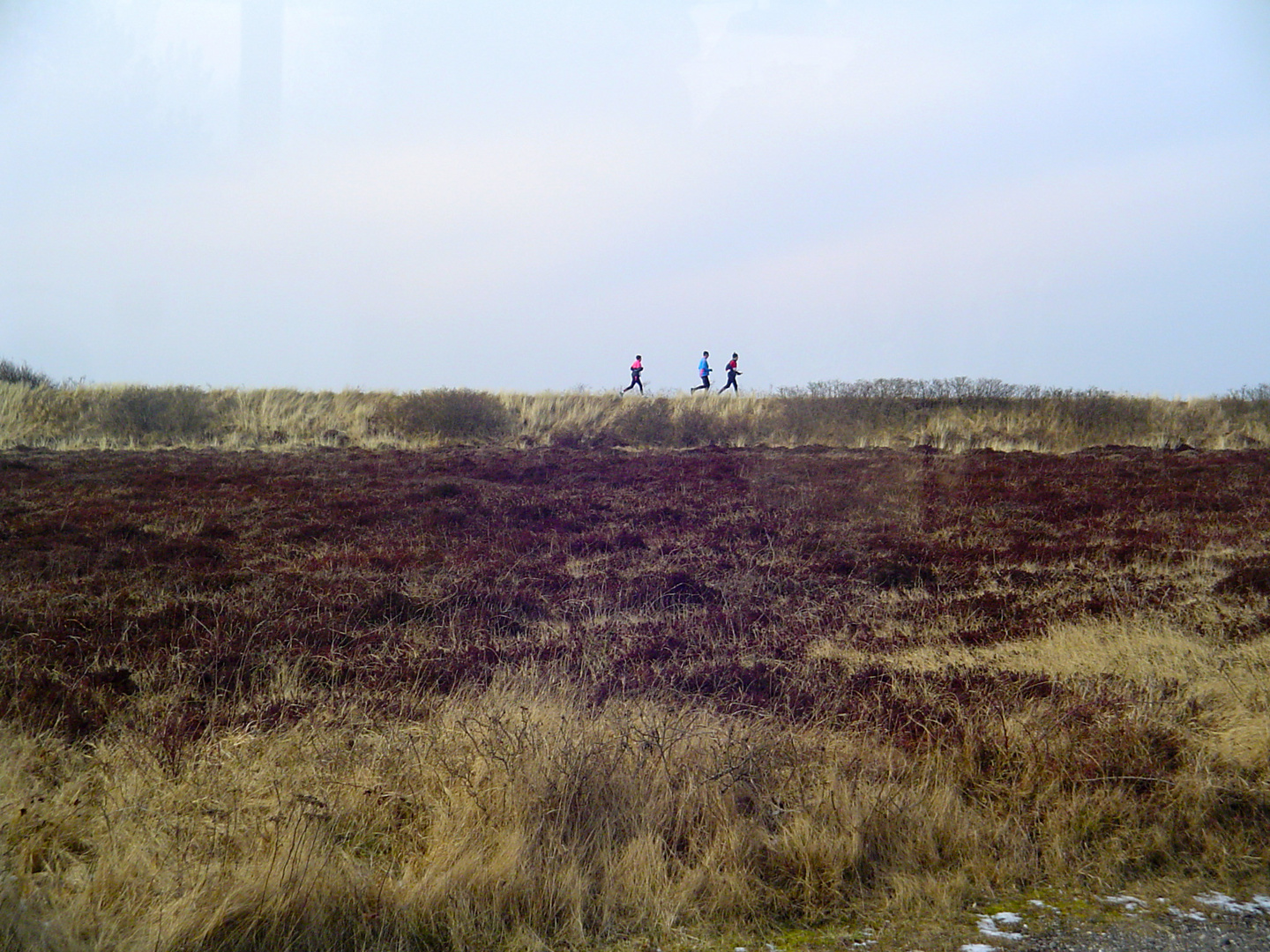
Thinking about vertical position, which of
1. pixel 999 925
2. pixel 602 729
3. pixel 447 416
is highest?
pixel 447 416

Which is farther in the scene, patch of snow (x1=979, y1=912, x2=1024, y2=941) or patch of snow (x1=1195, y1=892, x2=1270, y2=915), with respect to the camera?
patch of snow (x1=1195, y1=892, x2=1270, y2=915)

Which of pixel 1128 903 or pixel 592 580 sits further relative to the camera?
pixel 592 580

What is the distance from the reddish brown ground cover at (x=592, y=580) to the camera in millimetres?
5270

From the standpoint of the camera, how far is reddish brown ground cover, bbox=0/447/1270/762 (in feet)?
17.3

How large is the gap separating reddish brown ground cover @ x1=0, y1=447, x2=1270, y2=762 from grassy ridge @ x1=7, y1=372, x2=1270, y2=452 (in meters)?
7.27

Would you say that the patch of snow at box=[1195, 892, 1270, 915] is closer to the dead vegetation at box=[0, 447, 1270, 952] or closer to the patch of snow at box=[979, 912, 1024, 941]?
the dead vegetation at box=[0, 447, 1270, 952]

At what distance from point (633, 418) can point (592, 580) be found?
638 inches

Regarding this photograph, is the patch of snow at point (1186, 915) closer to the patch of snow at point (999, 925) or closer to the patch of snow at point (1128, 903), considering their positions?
the patch of snow at point (1128, 903)

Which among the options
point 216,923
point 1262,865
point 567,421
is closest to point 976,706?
point 1262,865

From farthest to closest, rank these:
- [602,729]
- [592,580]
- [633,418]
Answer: [633,418] < [592,580] < [602,729]

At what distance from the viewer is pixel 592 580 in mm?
8344

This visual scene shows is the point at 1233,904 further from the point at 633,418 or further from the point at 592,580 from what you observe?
the point at 633,418

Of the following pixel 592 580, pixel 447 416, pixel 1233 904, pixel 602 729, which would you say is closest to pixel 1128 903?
pixel 1233 904

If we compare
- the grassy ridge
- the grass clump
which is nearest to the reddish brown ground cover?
the grassy ridge
